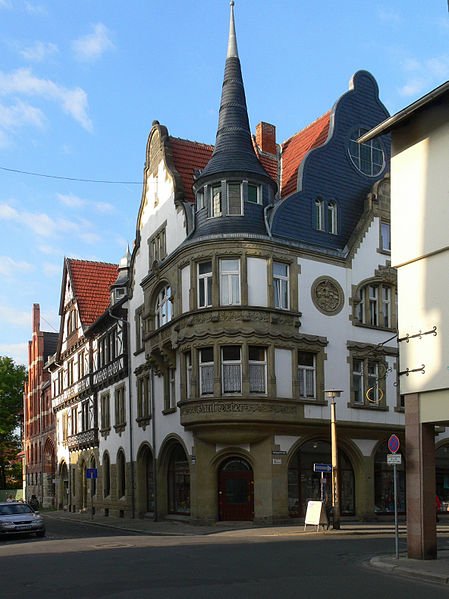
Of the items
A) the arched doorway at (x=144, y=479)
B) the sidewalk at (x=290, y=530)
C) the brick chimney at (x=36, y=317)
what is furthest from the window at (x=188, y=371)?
the brick chimney at (x=36, y=317)

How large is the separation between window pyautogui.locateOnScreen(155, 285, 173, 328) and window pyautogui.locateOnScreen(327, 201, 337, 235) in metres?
7.35

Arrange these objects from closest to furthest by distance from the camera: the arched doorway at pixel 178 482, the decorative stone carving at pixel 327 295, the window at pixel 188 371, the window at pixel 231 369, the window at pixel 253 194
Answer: the window at pixel 231 369 → the window at pixel 188 371 → the window at pixel 253 194 → the decorative stone carving at pixel 327 295 → the arched doorway at pixel 178 482

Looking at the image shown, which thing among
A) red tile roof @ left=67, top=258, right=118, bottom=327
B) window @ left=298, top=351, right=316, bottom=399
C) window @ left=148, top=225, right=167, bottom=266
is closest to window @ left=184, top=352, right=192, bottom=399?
window @ left=298, top=351, right=316, bottom=399

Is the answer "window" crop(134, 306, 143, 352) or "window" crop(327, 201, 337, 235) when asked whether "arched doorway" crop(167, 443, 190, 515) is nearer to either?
"window" crop(134, 306, 143, 352)

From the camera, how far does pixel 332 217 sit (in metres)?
36.4

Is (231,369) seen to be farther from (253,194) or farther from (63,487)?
(63,487)

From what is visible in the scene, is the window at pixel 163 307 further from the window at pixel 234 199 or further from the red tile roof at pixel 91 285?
the red tile roof at pixel 91 285

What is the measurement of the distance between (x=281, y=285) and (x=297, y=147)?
406 inches

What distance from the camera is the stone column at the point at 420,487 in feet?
58.4

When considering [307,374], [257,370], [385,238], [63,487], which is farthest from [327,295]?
[63,487]

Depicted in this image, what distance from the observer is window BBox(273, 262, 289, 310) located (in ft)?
109

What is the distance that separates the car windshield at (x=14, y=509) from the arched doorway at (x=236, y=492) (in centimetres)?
727

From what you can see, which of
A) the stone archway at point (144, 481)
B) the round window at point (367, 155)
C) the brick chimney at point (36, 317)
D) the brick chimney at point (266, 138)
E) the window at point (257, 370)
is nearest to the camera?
the window at point (257, 370)

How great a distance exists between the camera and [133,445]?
41.8 meters
